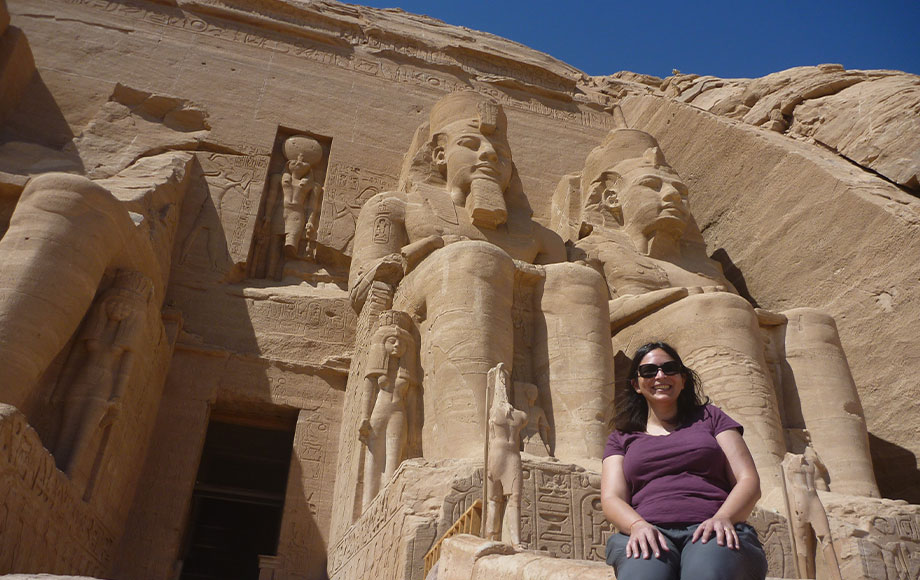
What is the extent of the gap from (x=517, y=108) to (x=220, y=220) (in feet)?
12.4

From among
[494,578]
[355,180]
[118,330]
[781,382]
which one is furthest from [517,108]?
[494,578]

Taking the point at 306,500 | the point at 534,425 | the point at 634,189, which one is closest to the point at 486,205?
the point at 634,189

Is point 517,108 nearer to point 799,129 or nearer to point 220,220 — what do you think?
point 799,129

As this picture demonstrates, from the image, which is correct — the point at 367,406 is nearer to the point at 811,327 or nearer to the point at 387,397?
the point at 387,397

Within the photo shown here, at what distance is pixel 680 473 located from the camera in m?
1.68

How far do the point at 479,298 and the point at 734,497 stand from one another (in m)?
2.87

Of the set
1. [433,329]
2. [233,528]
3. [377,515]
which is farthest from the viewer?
[233,528]

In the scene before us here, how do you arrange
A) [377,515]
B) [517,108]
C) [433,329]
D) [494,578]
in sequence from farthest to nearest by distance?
[517,108], [433,329], [377,515], [494,578]

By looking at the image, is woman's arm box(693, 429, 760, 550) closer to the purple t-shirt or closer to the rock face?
the purple t-shirt

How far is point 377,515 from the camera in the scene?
3.91 meters

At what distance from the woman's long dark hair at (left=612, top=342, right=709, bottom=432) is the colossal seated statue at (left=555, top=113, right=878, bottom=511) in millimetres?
2194

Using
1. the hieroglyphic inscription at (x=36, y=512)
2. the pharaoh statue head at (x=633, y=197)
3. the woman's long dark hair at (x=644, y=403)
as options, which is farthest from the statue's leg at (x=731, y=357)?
the hieroglyphic inscription at (x=36, y=512)

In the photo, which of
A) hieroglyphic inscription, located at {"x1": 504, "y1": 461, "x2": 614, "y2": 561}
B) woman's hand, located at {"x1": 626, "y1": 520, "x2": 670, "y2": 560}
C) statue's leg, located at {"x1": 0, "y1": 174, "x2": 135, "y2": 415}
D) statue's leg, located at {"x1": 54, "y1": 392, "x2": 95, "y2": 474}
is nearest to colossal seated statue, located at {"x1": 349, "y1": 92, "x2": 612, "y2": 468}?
hieroglyphic inscription, located at {"x1": 504, "y1": 461, "x2": 614, "y2": 561}

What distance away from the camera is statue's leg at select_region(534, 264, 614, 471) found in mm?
4188
